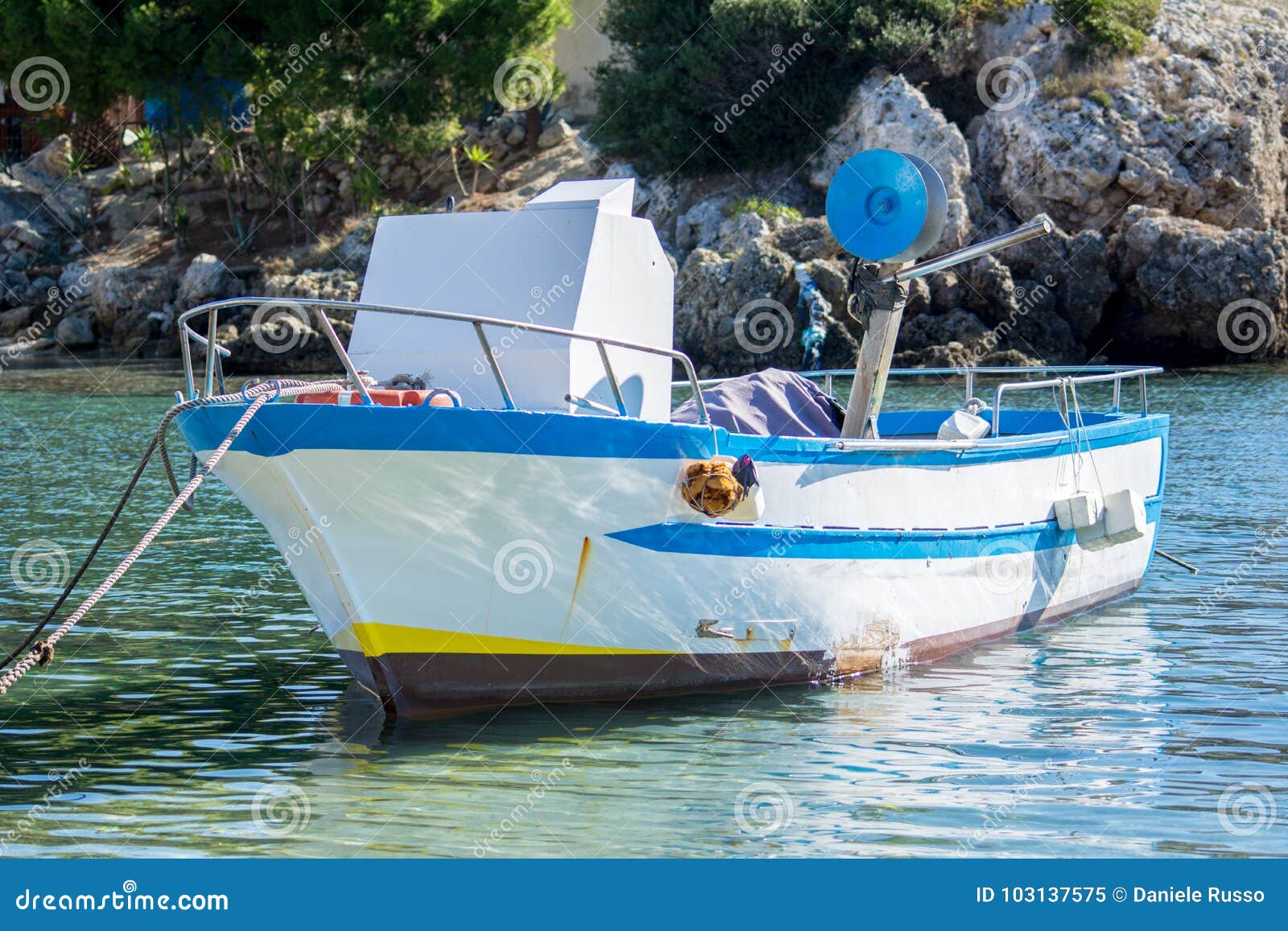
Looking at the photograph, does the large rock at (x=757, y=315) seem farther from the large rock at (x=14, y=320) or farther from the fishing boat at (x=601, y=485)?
the fishing boat at (x=601, y=485)

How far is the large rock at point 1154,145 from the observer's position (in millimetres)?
37188

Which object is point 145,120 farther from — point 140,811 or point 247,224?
point 140,811

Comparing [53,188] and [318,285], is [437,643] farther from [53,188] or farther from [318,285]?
[53,188]

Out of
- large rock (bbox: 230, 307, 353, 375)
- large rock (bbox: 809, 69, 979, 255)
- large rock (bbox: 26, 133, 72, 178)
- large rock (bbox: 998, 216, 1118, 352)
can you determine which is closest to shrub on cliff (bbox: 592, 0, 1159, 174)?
large rock (bbox: 809, 69, 979, 255)

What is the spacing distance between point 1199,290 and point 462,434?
3063cm

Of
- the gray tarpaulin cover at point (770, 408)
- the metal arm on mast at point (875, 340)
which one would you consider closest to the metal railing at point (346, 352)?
the gray tarpaulin cover at point (770, 408)

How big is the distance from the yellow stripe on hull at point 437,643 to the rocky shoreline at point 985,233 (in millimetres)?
23134

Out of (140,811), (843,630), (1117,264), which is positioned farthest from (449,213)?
(1117,264)

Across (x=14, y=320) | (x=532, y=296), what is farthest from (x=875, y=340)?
(x=14, y=320)

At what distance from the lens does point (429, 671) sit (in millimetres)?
8055

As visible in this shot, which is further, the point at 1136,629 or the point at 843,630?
the point at 1136,629

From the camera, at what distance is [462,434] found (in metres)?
7.46

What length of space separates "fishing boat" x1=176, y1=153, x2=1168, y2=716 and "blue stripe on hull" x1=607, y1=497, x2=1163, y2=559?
0.06 ft

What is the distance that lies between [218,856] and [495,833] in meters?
1.16
